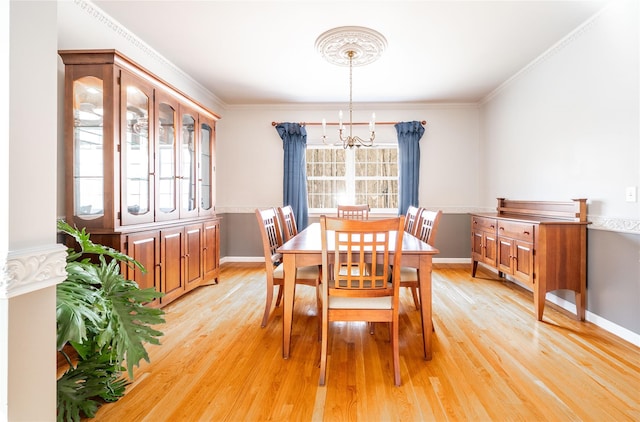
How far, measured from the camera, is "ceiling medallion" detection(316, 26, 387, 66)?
286 cm

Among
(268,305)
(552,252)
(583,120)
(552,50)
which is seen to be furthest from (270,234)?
(552,50)

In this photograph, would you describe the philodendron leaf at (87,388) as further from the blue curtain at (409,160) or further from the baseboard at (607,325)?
the blue curtain at (409,160)

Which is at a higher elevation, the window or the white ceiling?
the white ceiling

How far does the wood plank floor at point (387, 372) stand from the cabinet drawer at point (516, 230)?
2.25 feet

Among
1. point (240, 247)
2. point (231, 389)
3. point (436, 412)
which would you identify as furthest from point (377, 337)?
point (240, 247)

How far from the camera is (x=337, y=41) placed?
299 centimetres

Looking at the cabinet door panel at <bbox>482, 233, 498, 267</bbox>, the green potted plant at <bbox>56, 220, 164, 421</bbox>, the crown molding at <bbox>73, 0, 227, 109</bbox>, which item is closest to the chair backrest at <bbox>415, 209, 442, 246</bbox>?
the cabinet door panel at <bbox>482, 233, 498, 267</bbox>

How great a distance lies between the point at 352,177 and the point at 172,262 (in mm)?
3124

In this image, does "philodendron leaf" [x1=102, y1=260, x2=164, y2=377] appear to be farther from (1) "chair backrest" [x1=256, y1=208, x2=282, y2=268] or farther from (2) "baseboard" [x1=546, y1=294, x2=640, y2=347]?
(2) "baseboard" [x1=546, y1=294, x2=640, y2=347]

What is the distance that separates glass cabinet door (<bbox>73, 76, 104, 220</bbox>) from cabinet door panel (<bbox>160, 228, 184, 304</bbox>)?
61 centimetres

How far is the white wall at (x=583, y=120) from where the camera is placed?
2410 millimetres

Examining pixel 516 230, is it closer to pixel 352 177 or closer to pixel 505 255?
pixel 505 255

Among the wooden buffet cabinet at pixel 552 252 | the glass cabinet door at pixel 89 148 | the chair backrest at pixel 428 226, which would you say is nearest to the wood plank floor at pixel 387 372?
the wooden buffet cabinet at pixel 552 252

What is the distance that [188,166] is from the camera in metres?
3.42
